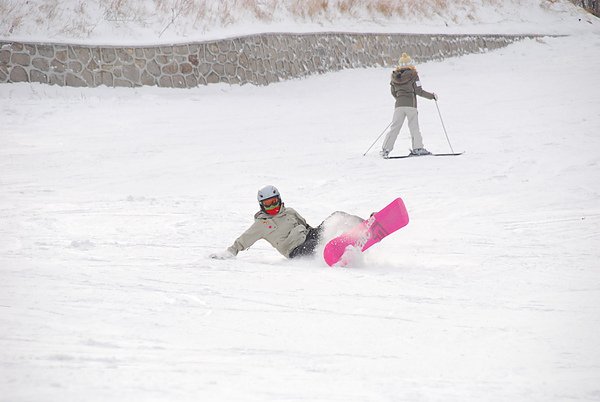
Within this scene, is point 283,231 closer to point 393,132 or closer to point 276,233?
point 276,233

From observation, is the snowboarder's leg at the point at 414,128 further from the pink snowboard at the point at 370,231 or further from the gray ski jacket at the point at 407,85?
the pink snowboard at the point at 370,231

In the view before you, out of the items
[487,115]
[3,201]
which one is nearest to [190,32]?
[487,115]

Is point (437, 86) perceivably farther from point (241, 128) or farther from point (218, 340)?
point (218, 340)

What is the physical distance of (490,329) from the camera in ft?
13.9

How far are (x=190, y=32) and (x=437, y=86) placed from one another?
20.8ft

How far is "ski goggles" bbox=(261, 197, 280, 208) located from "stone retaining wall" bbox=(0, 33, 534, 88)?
35.3 feet

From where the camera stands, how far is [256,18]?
20.7m

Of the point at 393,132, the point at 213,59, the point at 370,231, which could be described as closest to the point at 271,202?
the point at 370,231

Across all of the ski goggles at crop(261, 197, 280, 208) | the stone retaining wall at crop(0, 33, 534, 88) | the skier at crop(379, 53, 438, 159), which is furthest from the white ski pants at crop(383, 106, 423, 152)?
the stone retaining wall at crop(0, 33, 534, 88)

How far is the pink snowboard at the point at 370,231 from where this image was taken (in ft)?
19.7

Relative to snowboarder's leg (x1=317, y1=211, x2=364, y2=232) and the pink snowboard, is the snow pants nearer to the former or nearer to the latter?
snowboarder's leg (x1=317, y1=211, x2=364, y2=232)

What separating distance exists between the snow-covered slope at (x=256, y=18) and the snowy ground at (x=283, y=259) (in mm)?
1759

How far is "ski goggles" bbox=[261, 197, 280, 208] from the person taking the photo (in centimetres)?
648

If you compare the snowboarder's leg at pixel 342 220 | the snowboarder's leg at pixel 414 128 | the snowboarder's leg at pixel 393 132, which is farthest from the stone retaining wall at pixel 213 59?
the snowboarder's leg at pixel 342 220
